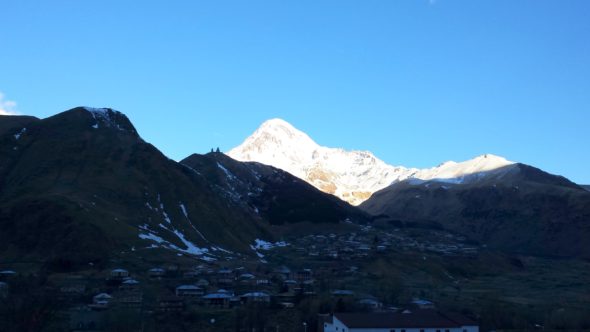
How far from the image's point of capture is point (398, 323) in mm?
61906

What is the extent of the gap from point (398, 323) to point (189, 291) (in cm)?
3217

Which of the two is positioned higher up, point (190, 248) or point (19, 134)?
point (19, 134)

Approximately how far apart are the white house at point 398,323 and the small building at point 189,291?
78.0ft

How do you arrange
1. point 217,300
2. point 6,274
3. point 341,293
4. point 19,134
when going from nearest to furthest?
point 217,300, point 341,293, point 6,274, point 19,134

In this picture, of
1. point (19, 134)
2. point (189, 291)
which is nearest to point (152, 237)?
point (189, 291)

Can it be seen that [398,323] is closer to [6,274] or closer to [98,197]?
[6,274]

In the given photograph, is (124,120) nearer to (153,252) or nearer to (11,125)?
(11,125)

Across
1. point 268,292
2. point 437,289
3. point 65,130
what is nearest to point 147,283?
point 268,292

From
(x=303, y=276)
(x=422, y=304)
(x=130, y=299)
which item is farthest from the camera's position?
(x=303, y=276)

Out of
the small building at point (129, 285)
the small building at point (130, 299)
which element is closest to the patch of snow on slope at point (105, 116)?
the small building at point (129, 285)

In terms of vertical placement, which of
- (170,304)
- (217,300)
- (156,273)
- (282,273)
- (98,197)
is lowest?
(170,304)

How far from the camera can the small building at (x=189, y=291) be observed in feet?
278

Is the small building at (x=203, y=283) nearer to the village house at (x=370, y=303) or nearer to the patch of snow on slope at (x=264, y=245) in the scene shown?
the village house at (x=370, y=303)

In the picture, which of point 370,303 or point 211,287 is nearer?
point 370,303
